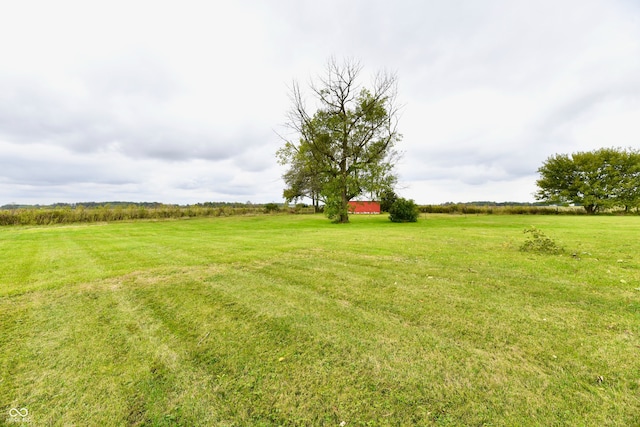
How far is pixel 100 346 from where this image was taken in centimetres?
302

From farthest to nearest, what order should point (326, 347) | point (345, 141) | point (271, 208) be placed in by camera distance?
point (271, 208) < point (345, 141) < point (326, 347)

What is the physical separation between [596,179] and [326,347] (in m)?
53.7

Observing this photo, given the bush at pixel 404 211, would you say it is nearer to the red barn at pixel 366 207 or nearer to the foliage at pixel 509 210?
the foliage at pixel 509 210

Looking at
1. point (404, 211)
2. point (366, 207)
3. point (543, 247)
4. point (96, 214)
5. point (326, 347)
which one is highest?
point (366, 207)

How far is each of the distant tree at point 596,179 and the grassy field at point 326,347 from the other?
45.3 m

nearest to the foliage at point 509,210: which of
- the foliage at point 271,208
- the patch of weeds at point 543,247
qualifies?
the foliage at point 271,208

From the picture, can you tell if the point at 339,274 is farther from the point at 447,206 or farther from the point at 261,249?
the point at 447,206

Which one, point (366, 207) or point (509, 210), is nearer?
point (509, 210)

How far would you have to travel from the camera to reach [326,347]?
9.66 ft

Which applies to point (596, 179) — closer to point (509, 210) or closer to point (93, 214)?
point (509, 210)

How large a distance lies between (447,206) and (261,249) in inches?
1625

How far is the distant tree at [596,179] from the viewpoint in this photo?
35219mm

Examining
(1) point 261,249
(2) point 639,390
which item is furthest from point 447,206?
(2) point 639,390

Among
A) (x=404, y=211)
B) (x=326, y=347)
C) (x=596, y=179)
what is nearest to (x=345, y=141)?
(x=404, y=211)
